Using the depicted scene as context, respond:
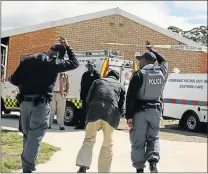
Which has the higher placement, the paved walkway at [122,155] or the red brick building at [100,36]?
the red brick building at [100,36]

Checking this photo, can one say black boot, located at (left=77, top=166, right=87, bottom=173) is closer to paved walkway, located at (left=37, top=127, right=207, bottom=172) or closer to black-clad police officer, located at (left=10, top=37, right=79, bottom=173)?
paved walkway, located at (left=37, top=127, right=207, bottom=172)

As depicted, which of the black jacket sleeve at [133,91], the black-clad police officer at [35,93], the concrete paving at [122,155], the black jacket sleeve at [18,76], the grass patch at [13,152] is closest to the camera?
the black-clad police officer at [35,93]

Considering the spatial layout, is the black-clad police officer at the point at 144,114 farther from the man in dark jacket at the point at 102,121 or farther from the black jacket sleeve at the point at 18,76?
the black jacket sleeve at the point at 18,76

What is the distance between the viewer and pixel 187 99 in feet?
44.6

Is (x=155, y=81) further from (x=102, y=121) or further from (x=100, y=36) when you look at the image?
(x=100, y=36)

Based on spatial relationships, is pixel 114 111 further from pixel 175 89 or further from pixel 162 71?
pixel 175 89

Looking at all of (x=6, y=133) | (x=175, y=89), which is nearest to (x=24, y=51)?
(x=175, y=89)

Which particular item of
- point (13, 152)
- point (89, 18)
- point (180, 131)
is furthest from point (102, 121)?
point (89, 18)

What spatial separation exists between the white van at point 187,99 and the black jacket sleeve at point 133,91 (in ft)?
23.6

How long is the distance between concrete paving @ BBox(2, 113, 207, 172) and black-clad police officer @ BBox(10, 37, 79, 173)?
3.47ft

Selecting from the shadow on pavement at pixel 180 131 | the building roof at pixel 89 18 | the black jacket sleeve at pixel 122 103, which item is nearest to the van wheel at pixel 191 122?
the shadow on pavement at pixel 180 131

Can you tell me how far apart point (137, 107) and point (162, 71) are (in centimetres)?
72

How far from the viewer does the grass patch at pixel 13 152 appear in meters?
6.64

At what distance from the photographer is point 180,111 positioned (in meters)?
13.8
